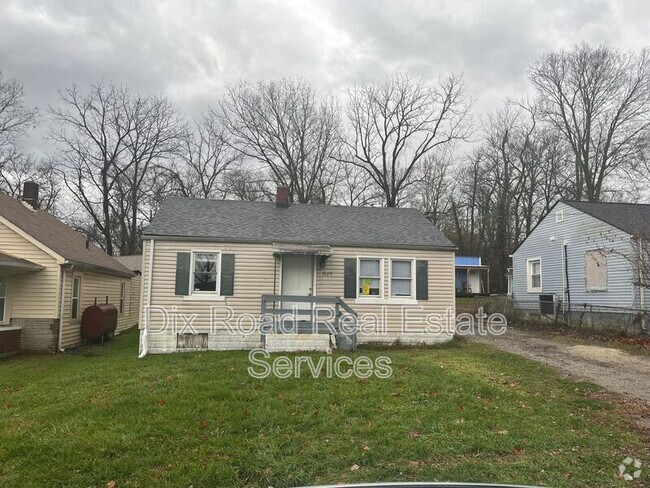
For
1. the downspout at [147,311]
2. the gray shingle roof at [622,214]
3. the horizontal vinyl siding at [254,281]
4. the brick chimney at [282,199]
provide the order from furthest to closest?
the brick chimney at [282,199]
the gray shingle roof at [622,214]
the horizontal vinyl siding at [254,281]
the downspout at [147,311]

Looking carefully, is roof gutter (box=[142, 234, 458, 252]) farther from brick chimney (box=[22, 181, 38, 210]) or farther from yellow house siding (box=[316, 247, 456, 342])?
brick chimney (box=[22, 181, 38, 210])

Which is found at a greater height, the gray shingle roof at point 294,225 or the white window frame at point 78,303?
the gray shingle roof at point 294,225

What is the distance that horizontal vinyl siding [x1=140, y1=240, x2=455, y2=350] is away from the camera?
1286cm

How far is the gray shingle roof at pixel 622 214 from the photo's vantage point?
16.3 metres

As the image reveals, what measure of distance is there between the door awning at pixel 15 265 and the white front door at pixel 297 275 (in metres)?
6.87

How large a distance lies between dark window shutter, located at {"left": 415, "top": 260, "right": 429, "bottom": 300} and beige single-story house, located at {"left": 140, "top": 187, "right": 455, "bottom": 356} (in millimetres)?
30

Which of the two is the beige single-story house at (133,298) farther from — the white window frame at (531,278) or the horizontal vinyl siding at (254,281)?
the white window frame at (531,278)

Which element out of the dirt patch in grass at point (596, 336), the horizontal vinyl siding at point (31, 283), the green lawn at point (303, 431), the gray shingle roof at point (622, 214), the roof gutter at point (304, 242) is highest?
the gray shingle roof at point (622, 214)

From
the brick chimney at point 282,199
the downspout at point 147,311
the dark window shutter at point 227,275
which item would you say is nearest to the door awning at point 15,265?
the downspout at point 147,311

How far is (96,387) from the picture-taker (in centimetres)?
739

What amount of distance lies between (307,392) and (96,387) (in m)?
3.38

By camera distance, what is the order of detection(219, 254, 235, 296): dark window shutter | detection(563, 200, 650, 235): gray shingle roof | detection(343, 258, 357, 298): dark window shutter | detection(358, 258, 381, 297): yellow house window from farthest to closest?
detection(563, 200, 650, 235): gray shingle roof
detection(358, 258, 381, 297): yellow house window
detection(343, 258, 357, 298): dark window shutter
detection(219, 254, 235, 296): dark window shutter

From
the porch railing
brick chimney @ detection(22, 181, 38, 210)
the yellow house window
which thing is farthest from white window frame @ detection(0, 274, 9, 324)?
the yellow house window

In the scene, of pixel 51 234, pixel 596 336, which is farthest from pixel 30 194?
pixel 596 336
